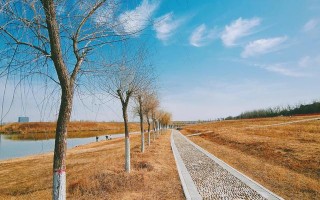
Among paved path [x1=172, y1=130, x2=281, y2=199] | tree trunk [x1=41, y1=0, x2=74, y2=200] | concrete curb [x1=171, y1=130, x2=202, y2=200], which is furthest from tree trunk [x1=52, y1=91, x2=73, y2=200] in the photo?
paved path [x1=172, y1=130, x2=281, y2=199]

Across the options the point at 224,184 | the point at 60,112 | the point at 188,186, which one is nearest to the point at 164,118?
the point at 224,184

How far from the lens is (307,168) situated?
1455cm

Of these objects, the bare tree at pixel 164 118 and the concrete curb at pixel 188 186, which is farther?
the bare tree at pixel 164 118

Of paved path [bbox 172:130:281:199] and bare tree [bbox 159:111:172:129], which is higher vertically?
bare tree [bbox 159:111:172:129]

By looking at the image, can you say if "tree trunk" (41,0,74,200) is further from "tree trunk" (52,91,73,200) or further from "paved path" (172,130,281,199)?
"paved path" (172,130,281,199)

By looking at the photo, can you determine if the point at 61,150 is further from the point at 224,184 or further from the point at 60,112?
the point at 224,184

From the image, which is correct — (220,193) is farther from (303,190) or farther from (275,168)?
(275,168)

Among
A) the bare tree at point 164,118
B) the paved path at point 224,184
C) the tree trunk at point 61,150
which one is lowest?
the paved path at point 224,184

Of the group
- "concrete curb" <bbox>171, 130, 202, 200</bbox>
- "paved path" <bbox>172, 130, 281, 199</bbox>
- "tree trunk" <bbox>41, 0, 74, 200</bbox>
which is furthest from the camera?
"concrete curb" <bbox>171, 130, 202, 200</bbox>

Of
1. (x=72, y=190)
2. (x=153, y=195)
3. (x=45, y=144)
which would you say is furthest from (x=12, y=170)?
(x=45, y=144)

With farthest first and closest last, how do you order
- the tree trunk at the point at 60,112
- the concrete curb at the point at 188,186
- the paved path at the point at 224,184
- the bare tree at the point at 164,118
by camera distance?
1. the bare tree at the point at 164,118
2. the concrete curb at the point at 188,186
3. the paved path at the point at 224,184
4. the tree trunk at the point at 60,112

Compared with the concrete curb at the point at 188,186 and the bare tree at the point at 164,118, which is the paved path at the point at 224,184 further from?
the bare tree at the point at 164,118

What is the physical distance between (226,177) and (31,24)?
35.0 feet

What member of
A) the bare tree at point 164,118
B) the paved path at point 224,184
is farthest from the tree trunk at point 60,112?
the bare tree at point 164,118
